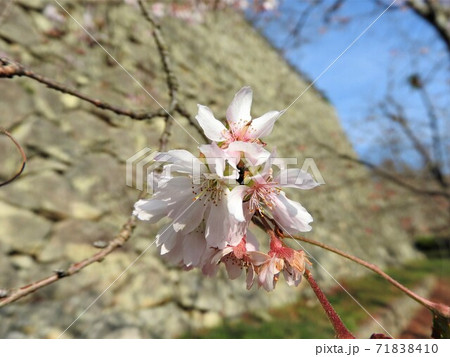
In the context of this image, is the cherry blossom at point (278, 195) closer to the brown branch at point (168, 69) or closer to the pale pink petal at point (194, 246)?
the pale pink petal at point (194, 246)

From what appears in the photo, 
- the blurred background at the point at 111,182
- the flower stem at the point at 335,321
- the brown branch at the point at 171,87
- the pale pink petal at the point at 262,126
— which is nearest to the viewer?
the flower stem at the point at 335,321

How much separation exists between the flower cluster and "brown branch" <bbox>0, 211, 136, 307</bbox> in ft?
0.28

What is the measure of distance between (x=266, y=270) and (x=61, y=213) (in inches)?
88.1

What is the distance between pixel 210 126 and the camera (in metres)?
0.56

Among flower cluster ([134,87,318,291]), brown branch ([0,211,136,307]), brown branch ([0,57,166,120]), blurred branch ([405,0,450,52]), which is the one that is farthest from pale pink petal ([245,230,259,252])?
blurred branch ([405,0,450,52])

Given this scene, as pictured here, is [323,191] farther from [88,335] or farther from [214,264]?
[214,264]

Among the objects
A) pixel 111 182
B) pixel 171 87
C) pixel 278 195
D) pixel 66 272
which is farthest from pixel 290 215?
pixel 111 182

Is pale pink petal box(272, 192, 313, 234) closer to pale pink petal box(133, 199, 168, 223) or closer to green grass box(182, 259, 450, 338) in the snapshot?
pale pink petal box(133, 199, 168, 223)

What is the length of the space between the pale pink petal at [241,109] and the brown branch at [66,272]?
0.26 metres

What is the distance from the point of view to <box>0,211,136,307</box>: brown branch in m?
0.48

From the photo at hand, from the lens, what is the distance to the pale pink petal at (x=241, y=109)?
59 centimetres

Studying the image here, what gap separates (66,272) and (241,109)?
371 millimetres

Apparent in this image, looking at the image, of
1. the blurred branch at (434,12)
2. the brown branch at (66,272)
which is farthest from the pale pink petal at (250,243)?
the blurred branch at (434,12)

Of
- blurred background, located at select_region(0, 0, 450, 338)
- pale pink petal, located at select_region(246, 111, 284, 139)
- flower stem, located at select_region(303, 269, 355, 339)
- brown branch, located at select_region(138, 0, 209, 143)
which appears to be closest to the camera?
flower stem, located at select_region(303, 269, 355, 339)
